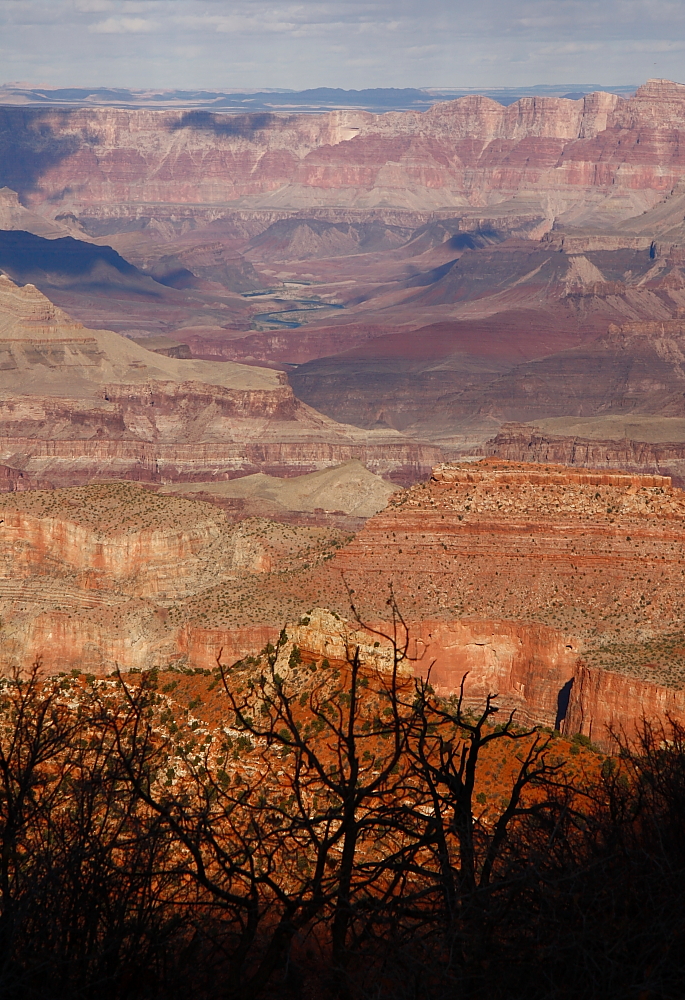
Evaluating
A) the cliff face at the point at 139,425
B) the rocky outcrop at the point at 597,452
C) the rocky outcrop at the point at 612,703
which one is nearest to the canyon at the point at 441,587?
the rocky outcrop at the point at 612,703

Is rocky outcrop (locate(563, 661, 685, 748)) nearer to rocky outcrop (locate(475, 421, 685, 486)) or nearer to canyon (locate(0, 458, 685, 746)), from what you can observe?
canyon (locate(0, 458, 685, 746))

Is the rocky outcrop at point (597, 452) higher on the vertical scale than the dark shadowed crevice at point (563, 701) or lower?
higher

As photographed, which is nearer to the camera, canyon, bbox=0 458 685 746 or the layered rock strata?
the layered rock strata

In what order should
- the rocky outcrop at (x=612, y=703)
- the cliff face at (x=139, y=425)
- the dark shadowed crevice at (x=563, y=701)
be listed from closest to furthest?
1. the rocky outcrop at (x=612, y=703)
2. the dark shadowed crevice at (x=563, y=701)
3. the cliff face at (x=139, y=425)

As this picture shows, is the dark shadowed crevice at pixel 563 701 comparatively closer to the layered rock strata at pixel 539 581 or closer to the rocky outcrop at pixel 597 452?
the layered rock strata at pixel 539 581

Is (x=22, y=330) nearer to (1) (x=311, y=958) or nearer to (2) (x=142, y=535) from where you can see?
(2) (x=142, y=535)

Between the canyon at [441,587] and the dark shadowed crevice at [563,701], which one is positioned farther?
the canyon at [441,587]

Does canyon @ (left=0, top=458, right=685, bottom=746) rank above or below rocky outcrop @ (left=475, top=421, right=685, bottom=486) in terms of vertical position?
below

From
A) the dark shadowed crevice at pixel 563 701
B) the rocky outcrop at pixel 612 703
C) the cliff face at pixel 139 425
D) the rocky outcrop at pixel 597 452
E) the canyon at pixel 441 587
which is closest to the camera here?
the rocky outcrop at pixel 612 703

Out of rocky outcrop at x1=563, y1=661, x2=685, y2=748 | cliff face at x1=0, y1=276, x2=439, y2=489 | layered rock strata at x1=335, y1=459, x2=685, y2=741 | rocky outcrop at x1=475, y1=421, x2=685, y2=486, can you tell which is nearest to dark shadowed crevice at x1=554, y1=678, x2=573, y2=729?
layered rock strata at x1=335, y1=459, x2=685, y2=741

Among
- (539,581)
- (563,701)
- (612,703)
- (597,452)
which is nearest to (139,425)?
(597,452)

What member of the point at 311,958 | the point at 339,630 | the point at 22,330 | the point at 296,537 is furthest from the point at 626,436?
the point at 311,958
